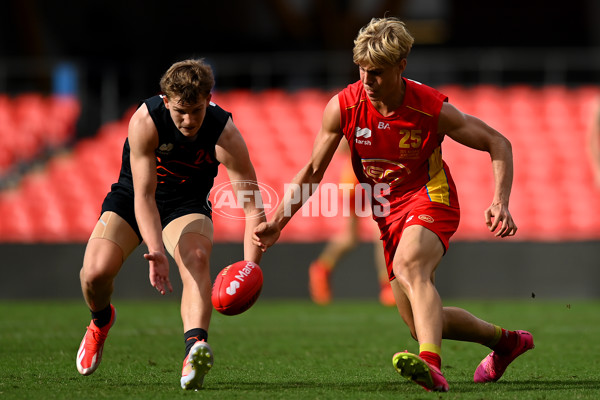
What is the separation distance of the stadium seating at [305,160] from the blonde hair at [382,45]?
7648 millimetres

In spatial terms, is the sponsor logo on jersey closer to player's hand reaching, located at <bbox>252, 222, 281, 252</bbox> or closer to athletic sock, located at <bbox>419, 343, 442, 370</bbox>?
player's hand reaching, located at <bbox>252, 222, 281, 252</bbox>

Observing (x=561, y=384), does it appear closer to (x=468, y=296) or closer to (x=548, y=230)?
(x=468, y=296)

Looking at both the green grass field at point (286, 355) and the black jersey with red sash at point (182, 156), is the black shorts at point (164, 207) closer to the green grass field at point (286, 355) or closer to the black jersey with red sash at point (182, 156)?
the black jersey with red sash at point (182, 156)

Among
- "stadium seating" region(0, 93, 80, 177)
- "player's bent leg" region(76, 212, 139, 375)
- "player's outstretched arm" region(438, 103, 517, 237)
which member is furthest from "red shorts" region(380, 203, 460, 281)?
"stadium seating" region(0, 93, 80, 177)

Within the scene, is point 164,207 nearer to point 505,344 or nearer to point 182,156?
point 182,156

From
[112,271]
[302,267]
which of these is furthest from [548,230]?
[112,271]

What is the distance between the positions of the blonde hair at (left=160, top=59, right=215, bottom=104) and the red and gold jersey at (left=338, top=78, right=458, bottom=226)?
0.78 m

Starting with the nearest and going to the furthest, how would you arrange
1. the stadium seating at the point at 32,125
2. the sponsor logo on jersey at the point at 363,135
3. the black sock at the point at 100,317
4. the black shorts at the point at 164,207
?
the sponsor logo on jersey at the point at 363,135, the black shorts at the point at 164,207, the black sock at the point at 100,317, the stadium seating at the point at 32,125

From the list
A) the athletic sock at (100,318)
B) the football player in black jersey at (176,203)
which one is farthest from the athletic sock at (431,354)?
the athletic sock at (100,318)

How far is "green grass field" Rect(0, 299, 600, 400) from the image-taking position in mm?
4977

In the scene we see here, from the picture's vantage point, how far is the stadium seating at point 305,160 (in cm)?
1370

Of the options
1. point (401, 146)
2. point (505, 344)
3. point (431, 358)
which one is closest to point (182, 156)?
point (401, 146)

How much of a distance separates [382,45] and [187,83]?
106 centimetres

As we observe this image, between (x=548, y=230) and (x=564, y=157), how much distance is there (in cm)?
173
